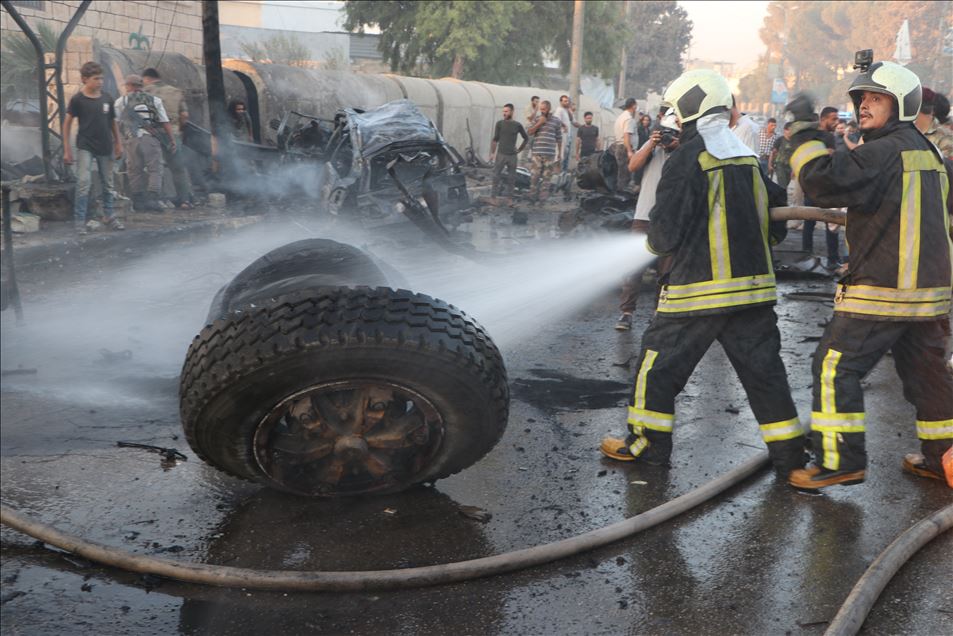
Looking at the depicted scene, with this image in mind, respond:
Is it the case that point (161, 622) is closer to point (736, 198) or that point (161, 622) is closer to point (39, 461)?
point (39, 461)

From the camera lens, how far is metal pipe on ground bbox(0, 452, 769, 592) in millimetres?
3057

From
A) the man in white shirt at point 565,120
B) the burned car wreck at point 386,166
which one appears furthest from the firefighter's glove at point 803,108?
the man in white shirt at point 565,120

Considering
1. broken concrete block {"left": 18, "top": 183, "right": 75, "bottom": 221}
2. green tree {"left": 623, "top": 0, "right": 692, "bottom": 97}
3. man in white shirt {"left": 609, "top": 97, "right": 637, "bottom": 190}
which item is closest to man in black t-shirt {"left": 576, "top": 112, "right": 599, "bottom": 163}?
man in white shirt {"left": 609, "top": 97, "right": 637, "bottom": 190}

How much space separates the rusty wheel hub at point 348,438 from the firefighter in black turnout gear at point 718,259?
3.92 ft

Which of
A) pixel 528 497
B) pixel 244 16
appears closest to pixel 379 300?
pixel 528 497

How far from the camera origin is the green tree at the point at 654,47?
65625 mm

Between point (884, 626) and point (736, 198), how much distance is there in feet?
5.97

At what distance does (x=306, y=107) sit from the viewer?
→ 20781 millimetres

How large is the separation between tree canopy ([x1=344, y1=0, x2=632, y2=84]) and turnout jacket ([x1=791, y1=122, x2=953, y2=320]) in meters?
32.0

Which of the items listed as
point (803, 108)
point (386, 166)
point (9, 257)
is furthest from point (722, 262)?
point (386, 166)

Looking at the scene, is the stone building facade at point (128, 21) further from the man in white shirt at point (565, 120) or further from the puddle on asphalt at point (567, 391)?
the puddle on asphalt at point (567, 391)

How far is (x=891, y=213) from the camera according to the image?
377 centimetres

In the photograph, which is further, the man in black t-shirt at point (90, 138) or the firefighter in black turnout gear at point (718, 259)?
the man in black t-shirt at point (90, 138)

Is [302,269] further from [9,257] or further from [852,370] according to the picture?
[852,370]
